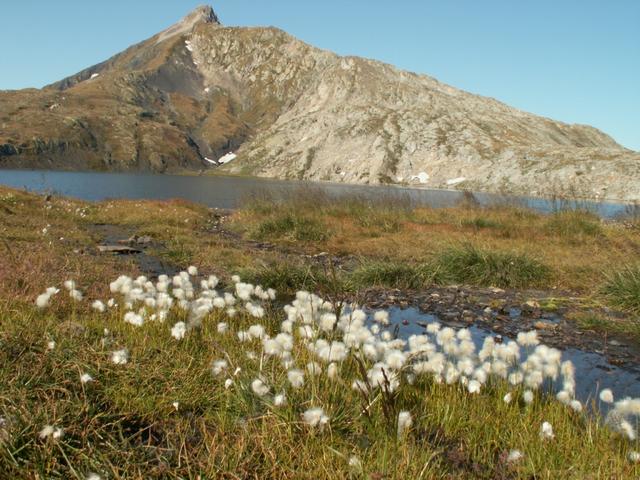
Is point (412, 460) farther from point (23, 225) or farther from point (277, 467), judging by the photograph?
point (23, 225)

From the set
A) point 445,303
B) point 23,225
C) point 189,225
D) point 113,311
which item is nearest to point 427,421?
point 113,311

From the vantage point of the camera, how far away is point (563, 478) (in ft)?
10.0

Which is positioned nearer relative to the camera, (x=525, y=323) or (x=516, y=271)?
(x=525, y=323)

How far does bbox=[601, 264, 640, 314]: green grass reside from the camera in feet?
33.1

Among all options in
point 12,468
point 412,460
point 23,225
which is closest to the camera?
point 12,468

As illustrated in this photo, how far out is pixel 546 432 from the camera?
3547 mm

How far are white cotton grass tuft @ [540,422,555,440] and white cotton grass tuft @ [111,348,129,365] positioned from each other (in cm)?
341

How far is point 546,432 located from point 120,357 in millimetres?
3507

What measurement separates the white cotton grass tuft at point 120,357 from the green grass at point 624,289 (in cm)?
1000

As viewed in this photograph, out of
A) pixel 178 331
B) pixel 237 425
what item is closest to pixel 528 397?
pixel 237 425

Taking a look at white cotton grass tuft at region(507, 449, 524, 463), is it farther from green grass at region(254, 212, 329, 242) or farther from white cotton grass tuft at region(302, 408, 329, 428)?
green grass at region(254, 212, 329, 242)

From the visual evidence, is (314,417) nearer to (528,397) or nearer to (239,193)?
(528,397)

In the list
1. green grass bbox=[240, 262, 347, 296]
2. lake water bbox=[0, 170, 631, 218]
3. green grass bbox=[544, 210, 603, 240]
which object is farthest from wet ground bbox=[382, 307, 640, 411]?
lake water bbox=[0, 170, 631, 218]

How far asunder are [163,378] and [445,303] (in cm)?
765
